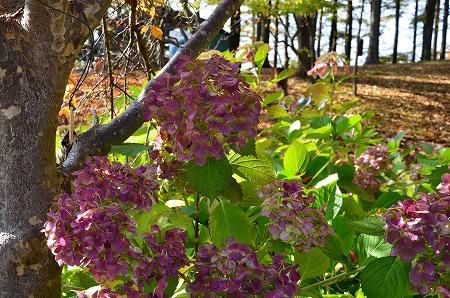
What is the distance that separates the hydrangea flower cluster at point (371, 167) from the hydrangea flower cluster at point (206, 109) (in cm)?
168

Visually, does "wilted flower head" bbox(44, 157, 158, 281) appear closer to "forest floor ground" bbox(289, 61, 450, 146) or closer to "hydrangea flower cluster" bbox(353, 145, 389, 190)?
"hydrangea flower cluster" bbox(353, 145, 389, 190)

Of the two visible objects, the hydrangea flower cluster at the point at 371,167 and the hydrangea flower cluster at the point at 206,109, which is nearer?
the hydrangea flower cluster at the point at 206,109

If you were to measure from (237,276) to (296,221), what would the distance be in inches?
7.2

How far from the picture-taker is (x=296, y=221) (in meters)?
0.91

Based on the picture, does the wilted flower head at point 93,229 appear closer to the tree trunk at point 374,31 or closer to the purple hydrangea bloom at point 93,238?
the purple hydrangea bloom at point 93,238

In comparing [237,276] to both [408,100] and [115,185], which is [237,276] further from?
[408,100]

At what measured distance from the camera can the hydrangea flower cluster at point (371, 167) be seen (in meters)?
2.43

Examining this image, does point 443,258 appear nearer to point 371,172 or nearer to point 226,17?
point 226,17

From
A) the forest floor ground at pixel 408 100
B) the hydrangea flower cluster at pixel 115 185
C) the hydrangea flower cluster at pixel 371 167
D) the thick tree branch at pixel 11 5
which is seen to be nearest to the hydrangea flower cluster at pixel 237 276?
the hydrangea flower cluster at pixel 115 185

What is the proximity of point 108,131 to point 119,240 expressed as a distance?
1.37 feet

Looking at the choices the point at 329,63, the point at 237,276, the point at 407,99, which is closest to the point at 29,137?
the point at 237,276

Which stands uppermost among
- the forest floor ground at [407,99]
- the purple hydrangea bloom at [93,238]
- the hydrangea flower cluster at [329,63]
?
the hydrangea flower cluster at [329,63]

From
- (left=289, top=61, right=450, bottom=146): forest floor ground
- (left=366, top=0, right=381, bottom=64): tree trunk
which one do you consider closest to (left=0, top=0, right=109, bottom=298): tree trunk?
(left=289, top=61, right=450, bottom=146): forest floor ground

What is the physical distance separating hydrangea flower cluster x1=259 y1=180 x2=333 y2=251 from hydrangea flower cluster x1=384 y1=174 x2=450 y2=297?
12cm
